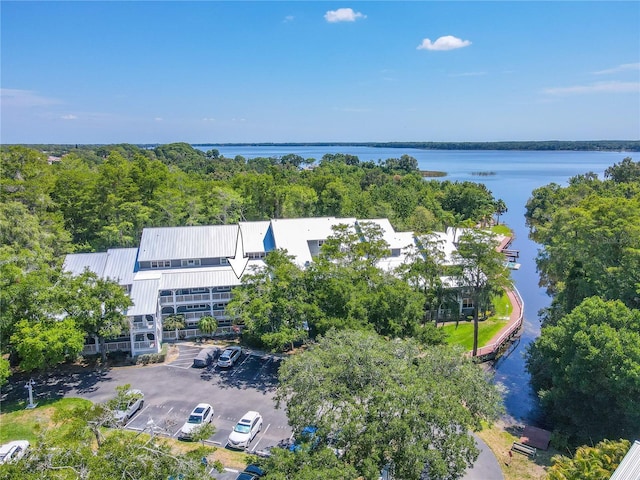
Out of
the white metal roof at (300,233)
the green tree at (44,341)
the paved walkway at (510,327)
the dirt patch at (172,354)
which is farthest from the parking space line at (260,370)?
the paved walkway at (510,327)

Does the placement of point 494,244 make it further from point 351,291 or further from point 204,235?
point 204,235

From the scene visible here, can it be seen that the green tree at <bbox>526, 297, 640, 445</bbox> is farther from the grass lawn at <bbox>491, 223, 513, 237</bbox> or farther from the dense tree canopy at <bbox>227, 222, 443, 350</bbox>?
the grass lawn at <bbox>491, 223, 513, 237</bbox>

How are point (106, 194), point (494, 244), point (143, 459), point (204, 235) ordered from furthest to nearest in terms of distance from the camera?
point (106, 194) < point (204, 235) < point (494, 244) < point (143, 459)

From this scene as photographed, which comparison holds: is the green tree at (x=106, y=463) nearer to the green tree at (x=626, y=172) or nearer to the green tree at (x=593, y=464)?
the green tree at (x=593, y=464)

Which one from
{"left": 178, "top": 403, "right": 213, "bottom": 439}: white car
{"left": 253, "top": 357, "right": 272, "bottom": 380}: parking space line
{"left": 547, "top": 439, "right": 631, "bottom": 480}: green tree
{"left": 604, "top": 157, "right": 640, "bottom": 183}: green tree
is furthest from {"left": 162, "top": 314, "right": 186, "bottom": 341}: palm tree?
{"left": 604, "top": 157, "right": 640, "bottom": 183}: green tree

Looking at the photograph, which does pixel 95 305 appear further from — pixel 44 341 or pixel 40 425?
pixel 40 425

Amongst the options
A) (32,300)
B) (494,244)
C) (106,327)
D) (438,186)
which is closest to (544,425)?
(494,244)
